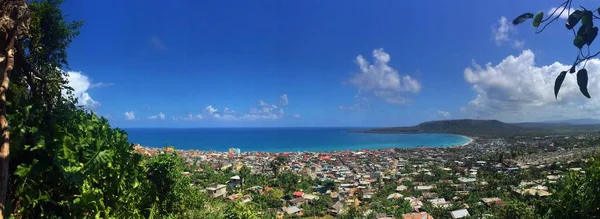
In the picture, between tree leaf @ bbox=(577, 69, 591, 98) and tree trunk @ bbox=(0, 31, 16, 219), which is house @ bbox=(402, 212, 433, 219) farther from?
tree leaf @ bbox=(577, 69, 591, 98)

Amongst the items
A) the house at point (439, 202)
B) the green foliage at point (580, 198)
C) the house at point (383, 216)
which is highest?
the green foliage at point (580, 198)

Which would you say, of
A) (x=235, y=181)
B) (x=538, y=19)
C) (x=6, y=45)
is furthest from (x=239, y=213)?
(x=235, y=181)

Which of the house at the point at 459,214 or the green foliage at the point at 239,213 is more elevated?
the green foliage at the point at 239,213

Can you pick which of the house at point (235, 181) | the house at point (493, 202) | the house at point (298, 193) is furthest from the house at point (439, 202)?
the house at point (235, 181)

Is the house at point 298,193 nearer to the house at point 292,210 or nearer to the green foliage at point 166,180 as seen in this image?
the house at point 292,210

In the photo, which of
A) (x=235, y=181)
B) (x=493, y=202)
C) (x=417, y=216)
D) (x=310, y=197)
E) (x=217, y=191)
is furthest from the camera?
(x=235, y=181)

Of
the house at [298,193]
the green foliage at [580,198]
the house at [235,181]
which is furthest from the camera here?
the house at [235,181]

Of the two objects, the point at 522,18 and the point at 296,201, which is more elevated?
the point at 522,18

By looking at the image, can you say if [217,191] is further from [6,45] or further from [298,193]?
[6,45]
